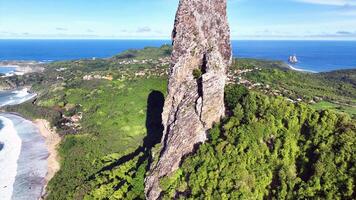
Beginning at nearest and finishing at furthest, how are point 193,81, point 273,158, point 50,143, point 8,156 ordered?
point 273,158 < point 193,81 < point 8,156 < point 50,143

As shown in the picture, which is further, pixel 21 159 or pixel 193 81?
pixel 21 159

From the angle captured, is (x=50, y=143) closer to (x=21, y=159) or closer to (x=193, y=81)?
(x=21, y=159)

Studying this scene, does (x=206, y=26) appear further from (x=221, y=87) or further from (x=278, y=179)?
(x=278, y=179)

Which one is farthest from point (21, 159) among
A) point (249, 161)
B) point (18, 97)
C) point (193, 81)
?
point (18, 97)

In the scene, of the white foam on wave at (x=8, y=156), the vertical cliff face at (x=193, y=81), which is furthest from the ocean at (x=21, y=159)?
the vertical cliff face at (x=193, y=81)

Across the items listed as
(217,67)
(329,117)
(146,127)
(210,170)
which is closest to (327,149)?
(329,117)

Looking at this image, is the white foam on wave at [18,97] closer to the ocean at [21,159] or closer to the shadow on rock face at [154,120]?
the ocean at [21,159]

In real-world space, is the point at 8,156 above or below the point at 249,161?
below
